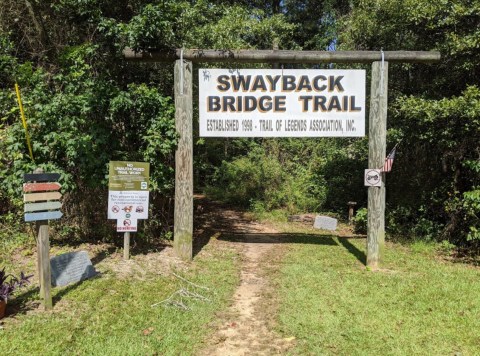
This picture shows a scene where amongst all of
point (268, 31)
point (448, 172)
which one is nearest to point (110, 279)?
point (448, 172)

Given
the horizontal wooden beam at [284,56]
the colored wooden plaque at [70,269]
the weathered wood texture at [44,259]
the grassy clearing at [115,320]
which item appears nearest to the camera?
the grassy clearing at [115,320]

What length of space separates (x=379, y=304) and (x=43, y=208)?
4.16 meters

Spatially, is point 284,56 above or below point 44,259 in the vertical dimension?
above

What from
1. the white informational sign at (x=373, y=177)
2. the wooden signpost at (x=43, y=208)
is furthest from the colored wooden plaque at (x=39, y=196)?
the white informational sign at (x=373, y=177)

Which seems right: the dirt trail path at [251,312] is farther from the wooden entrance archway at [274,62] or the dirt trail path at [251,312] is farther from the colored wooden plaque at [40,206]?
the colored wooden plaque at [40,206]

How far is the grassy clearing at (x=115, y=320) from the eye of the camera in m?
3.91

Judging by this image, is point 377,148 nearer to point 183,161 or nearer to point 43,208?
point 183,161

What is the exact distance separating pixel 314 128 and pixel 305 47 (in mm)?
15827

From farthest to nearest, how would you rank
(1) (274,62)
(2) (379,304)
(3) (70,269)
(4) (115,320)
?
1. (1) (274,62)
2. (3) (70,269)
3. (2) (379,304)
4. (4) (115,320)

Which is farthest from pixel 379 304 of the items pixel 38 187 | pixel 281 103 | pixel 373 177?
pixel 38 187

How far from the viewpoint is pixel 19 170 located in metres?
5.93

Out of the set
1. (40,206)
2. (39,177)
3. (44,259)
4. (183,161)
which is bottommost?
(44,259)

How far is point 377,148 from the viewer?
6.66 metres

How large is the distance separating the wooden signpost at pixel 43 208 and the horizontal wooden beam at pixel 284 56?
117 inches
